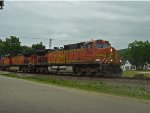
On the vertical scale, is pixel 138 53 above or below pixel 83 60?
above

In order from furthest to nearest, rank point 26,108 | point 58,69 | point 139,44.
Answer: point 139,44 < point 58,69 < point 26,108

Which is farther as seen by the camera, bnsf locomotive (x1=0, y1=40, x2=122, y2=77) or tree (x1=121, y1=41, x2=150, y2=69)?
tree (x1=121, y1=41, x2=150, y2=69)

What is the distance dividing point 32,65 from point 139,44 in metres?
92.6

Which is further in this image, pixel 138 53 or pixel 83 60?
pixel 138 53

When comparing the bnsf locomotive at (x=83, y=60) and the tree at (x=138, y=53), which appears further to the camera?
the tree at (x=138, y=53)

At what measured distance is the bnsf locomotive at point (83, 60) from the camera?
109 ft

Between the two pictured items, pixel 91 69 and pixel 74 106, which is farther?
pixel 91 69

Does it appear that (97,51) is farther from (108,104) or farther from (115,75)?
(108,104)

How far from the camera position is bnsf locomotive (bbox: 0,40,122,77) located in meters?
33.1

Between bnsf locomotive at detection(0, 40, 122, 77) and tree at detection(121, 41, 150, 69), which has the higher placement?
tree at detection(121, 41, 150, 69)

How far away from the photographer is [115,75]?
32.8 m

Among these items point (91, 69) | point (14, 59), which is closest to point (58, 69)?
point (91, 69)

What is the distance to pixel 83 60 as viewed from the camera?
35.7 m

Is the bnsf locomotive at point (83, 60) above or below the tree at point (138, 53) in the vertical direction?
below
